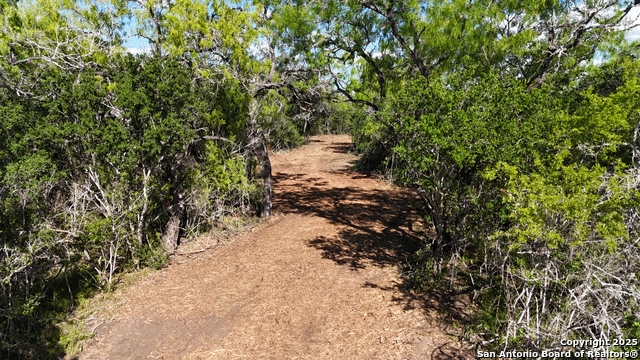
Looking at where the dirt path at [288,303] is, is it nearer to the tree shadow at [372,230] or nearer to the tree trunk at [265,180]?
the tree shadow at [372,230]

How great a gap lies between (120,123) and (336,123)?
31695 millimetres

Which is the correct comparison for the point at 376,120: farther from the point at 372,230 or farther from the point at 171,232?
the point at 171,232

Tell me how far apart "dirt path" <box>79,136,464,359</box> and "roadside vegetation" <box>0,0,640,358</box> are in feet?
2.46

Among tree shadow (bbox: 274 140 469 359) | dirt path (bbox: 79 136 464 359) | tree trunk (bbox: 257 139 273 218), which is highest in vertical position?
tree trunk (bbox: 257 139 273 218)

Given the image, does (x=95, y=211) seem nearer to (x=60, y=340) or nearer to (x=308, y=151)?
(x=60, y=340)

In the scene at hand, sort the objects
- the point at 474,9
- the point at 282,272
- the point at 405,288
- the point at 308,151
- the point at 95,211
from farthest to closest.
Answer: the point at 308,151
the point at 474,9
the point at 282,272
the point at 95,211
the point at 405,288

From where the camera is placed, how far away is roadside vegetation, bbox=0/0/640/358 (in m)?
5.23

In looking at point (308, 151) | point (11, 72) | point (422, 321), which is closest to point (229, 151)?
point (11, 72)

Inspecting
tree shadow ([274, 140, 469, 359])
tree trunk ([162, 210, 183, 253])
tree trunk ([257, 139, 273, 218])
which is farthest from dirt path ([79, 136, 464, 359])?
tree trunk ([162, 210, 183, 253])

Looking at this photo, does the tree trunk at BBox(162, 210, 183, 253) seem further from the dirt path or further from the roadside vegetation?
the dirt path

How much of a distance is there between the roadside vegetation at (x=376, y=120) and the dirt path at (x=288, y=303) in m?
0.75

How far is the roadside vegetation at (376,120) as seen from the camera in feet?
17.2

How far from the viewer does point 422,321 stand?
659 centimetres

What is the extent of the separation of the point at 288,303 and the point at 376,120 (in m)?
4.73
